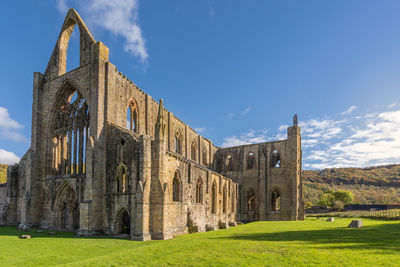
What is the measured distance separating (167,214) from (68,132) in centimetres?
1194

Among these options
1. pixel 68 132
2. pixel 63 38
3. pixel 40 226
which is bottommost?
pixel 40 226

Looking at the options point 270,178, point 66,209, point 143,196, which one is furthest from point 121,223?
point 270,178

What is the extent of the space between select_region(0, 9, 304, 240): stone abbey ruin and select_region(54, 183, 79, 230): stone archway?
0.07m

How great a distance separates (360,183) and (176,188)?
101067 millimetres

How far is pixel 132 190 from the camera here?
18547 mm

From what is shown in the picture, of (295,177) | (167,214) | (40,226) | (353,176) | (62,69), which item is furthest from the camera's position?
(353,176)

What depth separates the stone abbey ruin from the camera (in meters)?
18.1

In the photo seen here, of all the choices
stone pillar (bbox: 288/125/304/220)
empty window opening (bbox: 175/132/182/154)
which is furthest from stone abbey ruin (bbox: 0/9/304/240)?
stone pillar (bbox: 288/125/304/220)

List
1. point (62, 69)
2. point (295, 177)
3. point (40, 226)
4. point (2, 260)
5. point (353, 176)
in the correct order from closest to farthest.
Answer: point (2, 260) → point (40, 226) → point (62, 69) → point (295, 177) → point (353, 176)

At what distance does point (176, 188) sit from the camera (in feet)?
68.7

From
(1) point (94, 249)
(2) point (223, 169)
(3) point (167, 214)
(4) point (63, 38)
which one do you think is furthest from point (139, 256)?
(2) point (223, 169)

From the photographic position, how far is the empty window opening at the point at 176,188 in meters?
20.7

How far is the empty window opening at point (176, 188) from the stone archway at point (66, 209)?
25.1ft

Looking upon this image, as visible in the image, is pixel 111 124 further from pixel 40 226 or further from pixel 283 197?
pixel 283 197
